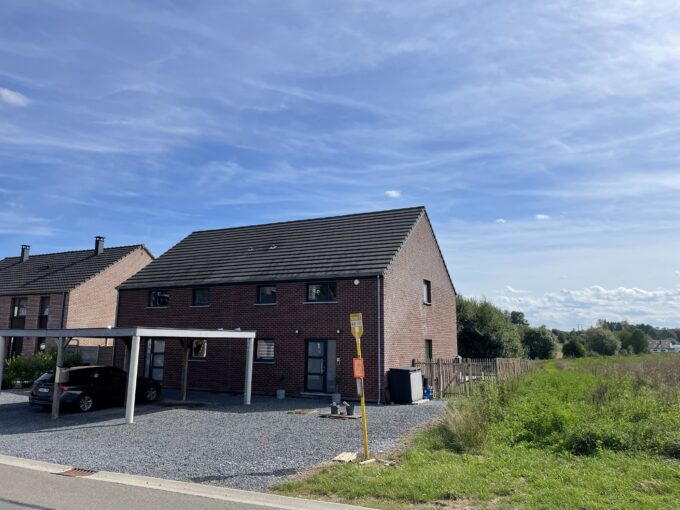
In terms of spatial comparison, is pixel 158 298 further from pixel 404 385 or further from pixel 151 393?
pixel 404 385

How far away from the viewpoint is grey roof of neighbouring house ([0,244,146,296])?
109 feet

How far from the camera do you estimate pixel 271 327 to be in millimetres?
21109

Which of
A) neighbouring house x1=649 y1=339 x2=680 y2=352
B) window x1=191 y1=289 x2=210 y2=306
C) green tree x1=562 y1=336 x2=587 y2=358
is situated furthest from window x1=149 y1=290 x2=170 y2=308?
neighbouring house x1=649 y1=339 x2=680 y2=352

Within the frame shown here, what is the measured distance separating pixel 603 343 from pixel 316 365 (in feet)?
184

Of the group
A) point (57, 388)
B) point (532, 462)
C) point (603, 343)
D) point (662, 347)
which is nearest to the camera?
point (532, 462)

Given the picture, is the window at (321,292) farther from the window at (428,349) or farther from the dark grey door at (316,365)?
the window at (428,349)

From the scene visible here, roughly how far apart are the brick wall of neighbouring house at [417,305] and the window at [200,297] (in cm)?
857

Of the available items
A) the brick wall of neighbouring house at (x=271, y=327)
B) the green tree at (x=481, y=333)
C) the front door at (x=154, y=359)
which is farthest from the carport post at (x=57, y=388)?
the green tree at (x=481, y=333)

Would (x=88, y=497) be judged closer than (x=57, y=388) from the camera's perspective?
Yes

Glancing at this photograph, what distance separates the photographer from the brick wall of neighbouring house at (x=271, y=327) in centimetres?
1920

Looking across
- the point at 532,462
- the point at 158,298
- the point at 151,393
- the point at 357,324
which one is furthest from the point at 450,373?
the point at 158,298

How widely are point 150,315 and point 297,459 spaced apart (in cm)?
1687

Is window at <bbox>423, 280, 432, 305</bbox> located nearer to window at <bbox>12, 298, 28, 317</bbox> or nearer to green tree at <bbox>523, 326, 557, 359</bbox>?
window at <bbox>12, 298, 28, 317</bbox>

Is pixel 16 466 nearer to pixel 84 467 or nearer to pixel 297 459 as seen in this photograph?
pixel 84 467
